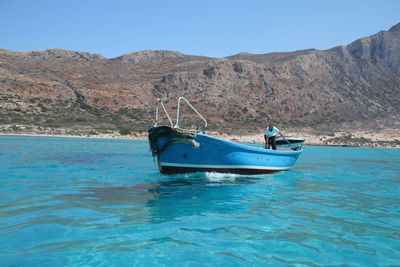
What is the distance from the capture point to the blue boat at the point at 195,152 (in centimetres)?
1086

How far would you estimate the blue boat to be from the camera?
1086 cm

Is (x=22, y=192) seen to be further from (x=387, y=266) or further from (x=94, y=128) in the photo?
(x=94, y=128)

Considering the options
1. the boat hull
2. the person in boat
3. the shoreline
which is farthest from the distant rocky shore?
the boat hull

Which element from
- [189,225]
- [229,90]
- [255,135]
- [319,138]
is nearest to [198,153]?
[189,225]

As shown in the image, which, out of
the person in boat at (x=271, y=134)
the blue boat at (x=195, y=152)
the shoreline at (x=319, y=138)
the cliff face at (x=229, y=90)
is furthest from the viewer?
the cliff face at (x=229, y=90)

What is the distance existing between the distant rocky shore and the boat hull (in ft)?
127

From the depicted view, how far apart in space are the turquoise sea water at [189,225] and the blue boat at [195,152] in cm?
147

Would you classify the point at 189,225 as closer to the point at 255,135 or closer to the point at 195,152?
the point at 195,152

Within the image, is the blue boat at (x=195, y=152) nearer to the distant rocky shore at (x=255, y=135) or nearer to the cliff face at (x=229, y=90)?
the distant rocky shore at (x=255, y=135)

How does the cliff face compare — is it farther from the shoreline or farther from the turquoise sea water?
the turquoise sea water

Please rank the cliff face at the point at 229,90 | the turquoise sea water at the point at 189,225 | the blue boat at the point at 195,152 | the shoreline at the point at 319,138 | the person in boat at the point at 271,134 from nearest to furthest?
the turquoise sea water at the point at 189,225
the blue boat at the point at 195,152
the person in boat at the point at 271,134
the shoreline at the point at 319,138
the cliff face at the point at 229,90

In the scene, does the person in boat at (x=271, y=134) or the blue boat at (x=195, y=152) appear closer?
the blue boat at (x=195, y=152)

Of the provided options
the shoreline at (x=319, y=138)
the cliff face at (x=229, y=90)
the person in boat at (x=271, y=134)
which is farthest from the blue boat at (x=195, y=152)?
the cliff face at (x=229, y=90)

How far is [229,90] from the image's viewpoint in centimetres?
7469
